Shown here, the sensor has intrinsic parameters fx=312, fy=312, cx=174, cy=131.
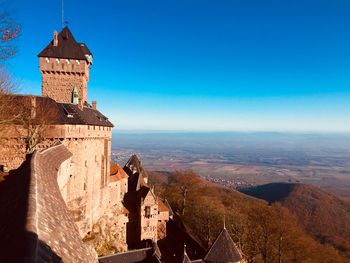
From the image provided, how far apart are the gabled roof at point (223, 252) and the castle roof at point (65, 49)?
2374cm

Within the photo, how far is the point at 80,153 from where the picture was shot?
27.9 m

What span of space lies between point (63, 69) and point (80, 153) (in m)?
10.8

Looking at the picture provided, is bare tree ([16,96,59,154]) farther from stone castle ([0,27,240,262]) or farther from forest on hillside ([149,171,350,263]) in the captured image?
forest on hillside ([149,171,350,263])

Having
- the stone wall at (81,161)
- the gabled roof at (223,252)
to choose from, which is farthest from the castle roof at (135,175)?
the gabled roof at (223,252)

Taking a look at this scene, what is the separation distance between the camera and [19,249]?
455 centimetres

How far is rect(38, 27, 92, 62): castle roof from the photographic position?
32953mm

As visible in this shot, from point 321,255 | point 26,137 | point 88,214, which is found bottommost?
point 321,255

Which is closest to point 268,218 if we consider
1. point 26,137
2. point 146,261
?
point 146,261

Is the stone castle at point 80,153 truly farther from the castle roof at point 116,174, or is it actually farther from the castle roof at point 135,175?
the castle roof at point 135,175

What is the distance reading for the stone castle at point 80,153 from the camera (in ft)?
82.2

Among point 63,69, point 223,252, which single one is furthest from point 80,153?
point 223,252

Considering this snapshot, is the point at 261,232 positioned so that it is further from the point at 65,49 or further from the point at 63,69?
the point at 65,49

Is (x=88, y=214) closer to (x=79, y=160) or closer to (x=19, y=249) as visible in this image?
(x=79, y=160)

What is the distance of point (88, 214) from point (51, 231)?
26.5 m
